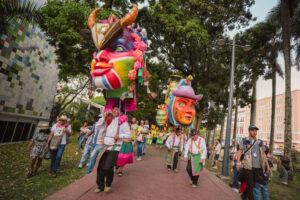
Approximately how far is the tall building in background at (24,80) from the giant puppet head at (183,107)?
652 centimetres

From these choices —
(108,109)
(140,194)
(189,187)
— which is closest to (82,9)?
(108,109)

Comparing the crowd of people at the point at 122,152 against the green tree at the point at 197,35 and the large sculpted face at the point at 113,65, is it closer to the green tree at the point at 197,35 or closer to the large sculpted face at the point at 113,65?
the large sculpted face at the point at 113,65

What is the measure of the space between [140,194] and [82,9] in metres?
7.27

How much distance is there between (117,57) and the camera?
143 inches

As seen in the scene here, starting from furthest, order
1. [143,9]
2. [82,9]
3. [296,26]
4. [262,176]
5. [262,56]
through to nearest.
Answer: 1. [262,56]
2. [143,9]
3. [296,26]
4. [82,9]
5. [262,176]

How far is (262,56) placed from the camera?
42.9 feet

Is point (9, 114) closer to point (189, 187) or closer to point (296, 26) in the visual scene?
point (189, 187)

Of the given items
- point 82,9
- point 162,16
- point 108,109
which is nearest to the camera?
point 108,109

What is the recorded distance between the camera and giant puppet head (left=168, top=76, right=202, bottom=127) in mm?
6270

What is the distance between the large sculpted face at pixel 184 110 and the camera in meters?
6.25

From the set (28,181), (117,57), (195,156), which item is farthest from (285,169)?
(28,181)

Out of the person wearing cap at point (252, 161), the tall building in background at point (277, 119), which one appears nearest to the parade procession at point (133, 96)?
the person wearing cap at point (252, 161)

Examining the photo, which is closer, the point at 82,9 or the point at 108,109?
the point at 108,109

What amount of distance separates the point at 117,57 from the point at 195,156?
3.65m
